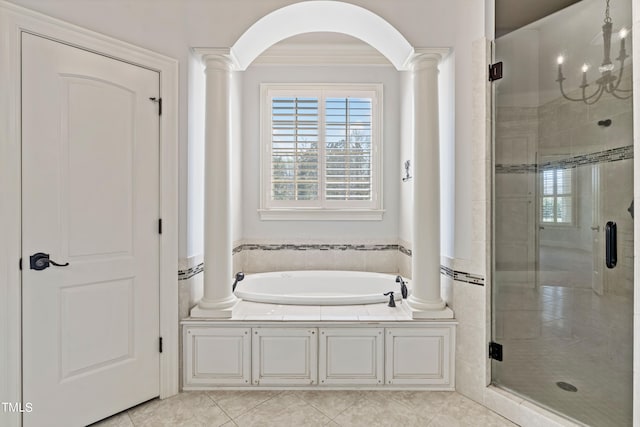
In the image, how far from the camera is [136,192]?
1.79 m

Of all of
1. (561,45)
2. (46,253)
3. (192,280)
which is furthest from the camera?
(192,280)

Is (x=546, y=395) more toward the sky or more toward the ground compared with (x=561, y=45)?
more toward the ground

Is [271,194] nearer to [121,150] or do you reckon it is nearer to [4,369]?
[121,150]

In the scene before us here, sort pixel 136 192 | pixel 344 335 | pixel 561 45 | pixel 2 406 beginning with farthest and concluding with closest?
pixel 344 335 < pixel 136 192 < pixel 561 45 < pixel 2 406

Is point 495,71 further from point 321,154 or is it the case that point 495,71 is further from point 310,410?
point 310,410

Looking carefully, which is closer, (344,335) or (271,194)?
(344,335)

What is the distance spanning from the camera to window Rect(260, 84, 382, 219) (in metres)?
3.24

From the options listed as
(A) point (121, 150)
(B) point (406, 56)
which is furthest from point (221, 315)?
(B) point (406, 56)

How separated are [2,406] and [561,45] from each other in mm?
3295

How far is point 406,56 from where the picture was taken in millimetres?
2133

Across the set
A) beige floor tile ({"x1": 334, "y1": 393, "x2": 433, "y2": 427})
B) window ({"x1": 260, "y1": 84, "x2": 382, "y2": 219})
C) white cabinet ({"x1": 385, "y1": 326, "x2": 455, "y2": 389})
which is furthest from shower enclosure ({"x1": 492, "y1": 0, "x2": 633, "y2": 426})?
window ({"x1": 260, "y1": 84, "x2": 382, "y2": 219})

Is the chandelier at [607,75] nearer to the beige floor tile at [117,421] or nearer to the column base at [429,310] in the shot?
the column base at [429,310]

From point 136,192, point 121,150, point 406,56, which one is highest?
point 406,56

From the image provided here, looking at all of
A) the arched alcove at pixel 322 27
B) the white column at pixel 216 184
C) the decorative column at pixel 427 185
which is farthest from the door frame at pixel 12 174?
the decorative column at pixel 427 185
